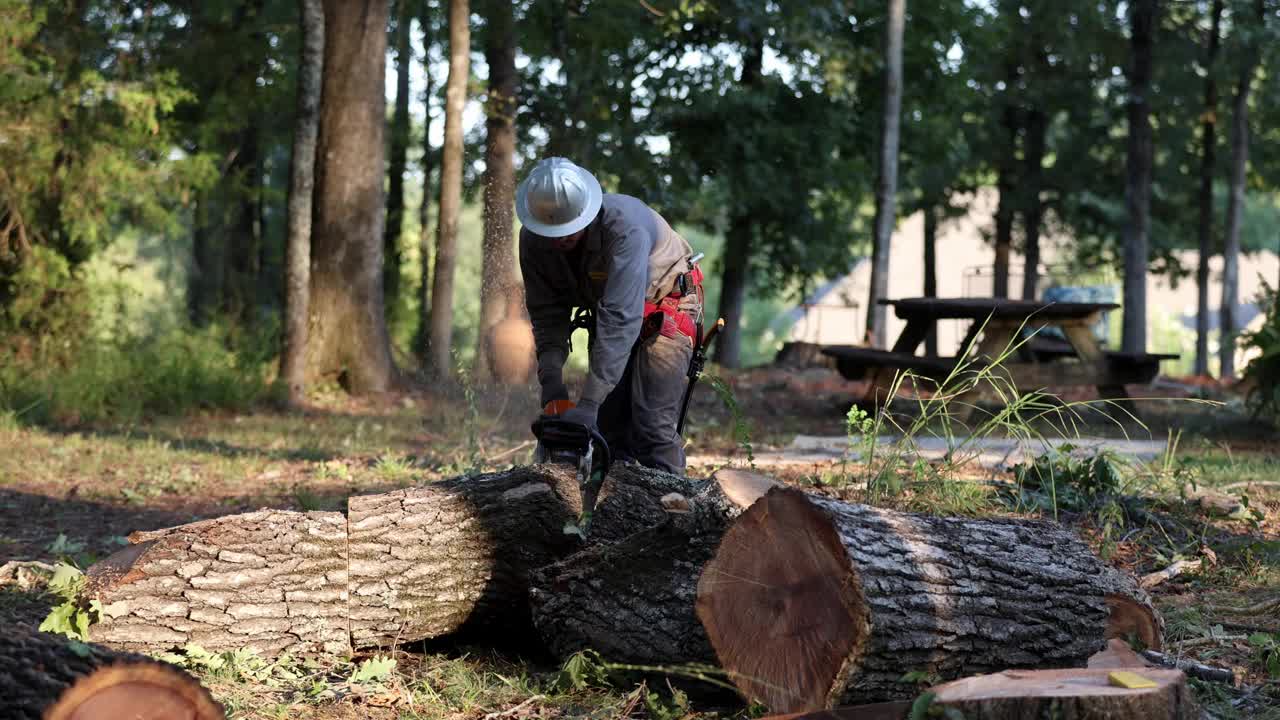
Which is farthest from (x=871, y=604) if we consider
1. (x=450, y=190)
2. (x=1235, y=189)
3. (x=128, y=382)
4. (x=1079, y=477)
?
(x=1235, y=189)

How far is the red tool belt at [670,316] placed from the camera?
5316 millimetres

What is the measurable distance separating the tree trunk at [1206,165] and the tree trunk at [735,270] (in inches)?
289

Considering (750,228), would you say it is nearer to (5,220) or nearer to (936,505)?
(5,220)

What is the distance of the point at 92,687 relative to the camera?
9.07 feet

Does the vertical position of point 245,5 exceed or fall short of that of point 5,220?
it exceeds it

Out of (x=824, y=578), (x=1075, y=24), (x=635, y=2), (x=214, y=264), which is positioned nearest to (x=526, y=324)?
(x=635, y=2)

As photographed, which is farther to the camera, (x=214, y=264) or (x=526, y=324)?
(x=214, y=264)

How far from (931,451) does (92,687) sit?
6.69 m

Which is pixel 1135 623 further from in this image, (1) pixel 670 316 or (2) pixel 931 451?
(2) pixel 931 451

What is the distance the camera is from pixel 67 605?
382cm

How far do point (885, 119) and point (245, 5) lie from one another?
8.67 meters

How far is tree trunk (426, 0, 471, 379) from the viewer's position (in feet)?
36.6

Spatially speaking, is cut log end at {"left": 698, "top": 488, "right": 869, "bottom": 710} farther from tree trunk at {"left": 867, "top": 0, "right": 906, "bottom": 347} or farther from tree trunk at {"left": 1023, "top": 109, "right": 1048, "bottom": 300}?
tree trunk at {"left": 1023, "top": 109, "right": 1048, "bottom": 300}

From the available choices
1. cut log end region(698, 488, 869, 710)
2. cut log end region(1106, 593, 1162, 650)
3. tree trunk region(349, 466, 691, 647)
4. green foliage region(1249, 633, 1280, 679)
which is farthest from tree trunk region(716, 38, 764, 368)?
cut log end region(698, 488, 869, 710)
